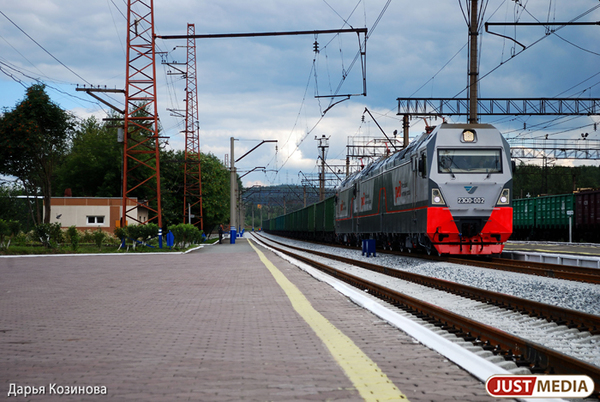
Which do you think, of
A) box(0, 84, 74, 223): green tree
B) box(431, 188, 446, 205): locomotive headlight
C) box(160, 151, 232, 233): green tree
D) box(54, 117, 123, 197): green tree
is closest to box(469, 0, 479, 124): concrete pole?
box(431, 188, 446, 205): locomotive headlight

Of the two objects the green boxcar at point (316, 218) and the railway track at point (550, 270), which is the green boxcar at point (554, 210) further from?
the railway track at point (550, 270)

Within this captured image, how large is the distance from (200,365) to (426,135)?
48.7 ft

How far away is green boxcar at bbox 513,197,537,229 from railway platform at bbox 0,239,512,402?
35.4 metres

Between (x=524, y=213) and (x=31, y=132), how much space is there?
37.1 meters

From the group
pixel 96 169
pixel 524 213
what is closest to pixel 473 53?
pixel 524 213

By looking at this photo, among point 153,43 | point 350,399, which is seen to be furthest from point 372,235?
point 350,399

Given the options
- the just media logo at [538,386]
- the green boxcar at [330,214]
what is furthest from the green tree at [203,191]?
the just media logo at [538,386]

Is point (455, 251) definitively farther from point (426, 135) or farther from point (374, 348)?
point (374, 348)

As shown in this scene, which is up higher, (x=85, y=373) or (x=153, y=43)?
(x=153, y=43)

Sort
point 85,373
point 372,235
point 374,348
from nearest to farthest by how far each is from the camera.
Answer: point 85,373 → point 374,348 → point 372,235

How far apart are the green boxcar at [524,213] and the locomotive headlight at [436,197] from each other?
27098 millimetres

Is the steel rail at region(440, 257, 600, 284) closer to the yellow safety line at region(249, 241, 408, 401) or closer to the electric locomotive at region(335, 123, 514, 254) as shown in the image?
the electric locomotive at region(335, 123, 514, 254)

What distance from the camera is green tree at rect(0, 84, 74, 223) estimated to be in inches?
1609

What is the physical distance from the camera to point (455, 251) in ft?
56.0
